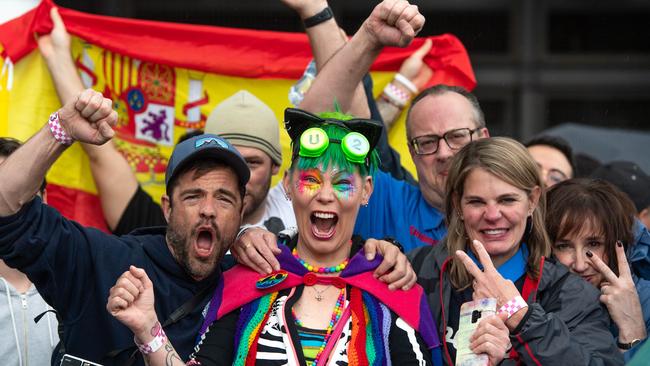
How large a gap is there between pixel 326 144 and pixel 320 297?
0.52 meters

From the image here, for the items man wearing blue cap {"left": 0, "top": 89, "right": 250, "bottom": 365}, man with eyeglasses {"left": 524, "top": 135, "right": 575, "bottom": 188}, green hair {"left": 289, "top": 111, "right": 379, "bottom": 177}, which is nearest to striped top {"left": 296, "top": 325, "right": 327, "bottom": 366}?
man wearing blue cap {"left": 0, "top": 89, "right": 250, "bottom": 365}

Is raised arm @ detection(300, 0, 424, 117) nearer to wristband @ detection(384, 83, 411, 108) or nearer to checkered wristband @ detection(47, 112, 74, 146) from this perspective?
wristband @ detection(384, 83, 411, 108)

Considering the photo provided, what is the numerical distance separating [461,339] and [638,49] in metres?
6.64

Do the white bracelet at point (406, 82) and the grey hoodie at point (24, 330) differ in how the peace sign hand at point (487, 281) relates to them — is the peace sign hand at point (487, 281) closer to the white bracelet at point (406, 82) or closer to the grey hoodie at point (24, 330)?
the grey hoodie at point (24, 330)

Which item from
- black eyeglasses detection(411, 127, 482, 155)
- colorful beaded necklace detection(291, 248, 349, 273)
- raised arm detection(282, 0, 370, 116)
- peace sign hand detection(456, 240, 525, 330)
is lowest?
peace sign hand detection(456, 240, 525, 330)

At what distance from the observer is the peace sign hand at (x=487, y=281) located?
3.89 metres

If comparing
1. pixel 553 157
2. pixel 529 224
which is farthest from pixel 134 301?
pixel 553 157

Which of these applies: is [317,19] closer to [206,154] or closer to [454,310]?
[206,154]

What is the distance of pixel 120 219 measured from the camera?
551cm

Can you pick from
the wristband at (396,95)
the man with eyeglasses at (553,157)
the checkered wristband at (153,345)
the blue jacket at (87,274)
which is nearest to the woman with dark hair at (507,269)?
the blue jacket at (87,274)

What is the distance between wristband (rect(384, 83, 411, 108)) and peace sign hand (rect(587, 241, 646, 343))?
1.96 m

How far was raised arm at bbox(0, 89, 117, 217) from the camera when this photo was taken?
388 centimetres

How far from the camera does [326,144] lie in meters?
4.04

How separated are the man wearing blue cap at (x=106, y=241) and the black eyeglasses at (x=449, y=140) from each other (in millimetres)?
973
